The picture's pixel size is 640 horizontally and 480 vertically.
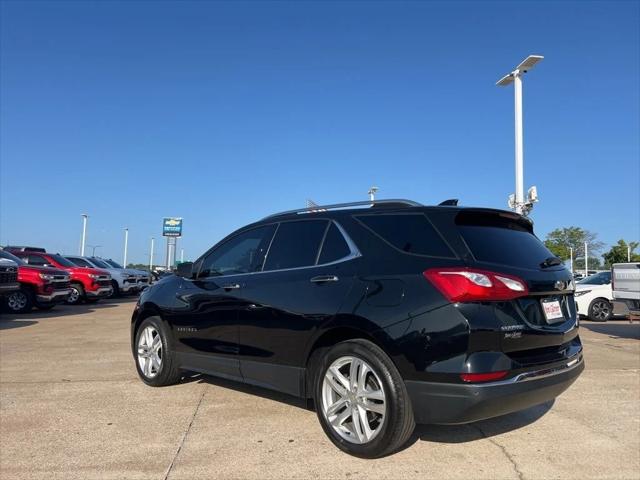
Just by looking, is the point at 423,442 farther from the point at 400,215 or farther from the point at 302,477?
the point at 400,215

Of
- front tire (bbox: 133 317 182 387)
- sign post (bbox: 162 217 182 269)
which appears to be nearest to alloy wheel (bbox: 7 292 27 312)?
front tire (bbox: 133 317 182 387)

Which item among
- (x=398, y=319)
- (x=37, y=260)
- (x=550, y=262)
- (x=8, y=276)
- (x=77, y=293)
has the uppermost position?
(x=37, y=260)

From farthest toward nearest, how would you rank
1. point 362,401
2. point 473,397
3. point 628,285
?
point 628,285
point 362,401
point 473,397

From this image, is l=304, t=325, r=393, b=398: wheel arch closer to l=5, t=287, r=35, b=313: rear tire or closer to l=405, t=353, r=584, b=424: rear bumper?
l=405, t=353, r=584, b=424: rear bumper

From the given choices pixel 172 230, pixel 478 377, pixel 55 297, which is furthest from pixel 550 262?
pixel 172 230

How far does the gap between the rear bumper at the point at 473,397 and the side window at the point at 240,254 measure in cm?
198

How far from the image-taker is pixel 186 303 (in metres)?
5.16

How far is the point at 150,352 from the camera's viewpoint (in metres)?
5.60

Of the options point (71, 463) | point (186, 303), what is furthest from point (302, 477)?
point (186, 303)

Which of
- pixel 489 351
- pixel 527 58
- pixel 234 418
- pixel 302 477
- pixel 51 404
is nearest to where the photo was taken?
pixel 489 351

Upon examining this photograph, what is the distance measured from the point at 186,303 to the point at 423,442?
263cm

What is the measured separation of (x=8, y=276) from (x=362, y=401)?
1167 cm

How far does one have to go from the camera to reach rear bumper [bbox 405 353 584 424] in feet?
10.1

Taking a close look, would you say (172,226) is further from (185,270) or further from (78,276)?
(185,270)
